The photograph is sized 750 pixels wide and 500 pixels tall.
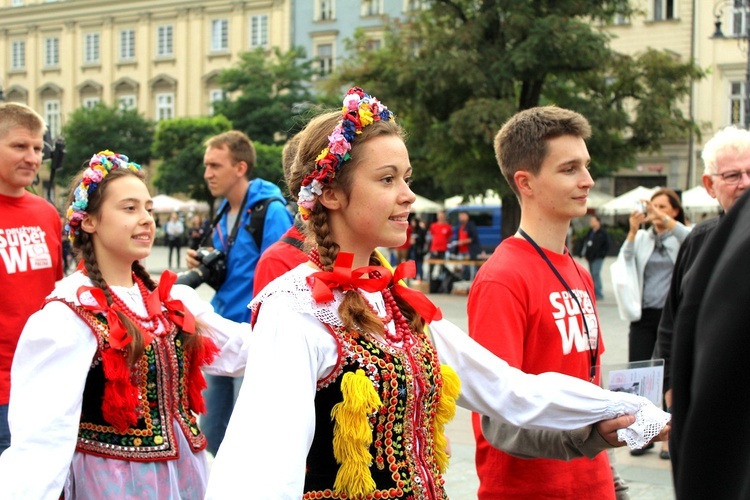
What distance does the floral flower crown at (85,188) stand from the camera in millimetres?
3334

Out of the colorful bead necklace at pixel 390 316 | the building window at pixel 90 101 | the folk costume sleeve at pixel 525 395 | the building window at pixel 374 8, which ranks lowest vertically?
the folk costume sleeve at pixel 525 395

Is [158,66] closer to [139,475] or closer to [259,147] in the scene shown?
[259,147]

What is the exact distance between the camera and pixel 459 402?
2.54 metres

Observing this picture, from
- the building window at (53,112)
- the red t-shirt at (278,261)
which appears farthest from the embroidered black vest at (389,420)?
the building window at (53,112)

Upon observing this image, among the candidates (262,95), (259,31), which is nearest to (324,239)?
(262,95)

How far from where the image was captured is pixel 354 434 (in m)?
2.14

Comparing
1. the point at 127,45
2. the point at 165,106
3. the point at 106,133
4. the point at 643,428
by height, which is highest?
the point at 127,45

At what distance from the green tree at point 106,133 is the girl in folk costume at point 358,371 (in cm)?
4592

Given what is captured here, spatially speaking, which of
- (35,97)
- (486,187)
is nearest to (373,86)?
(486,187)

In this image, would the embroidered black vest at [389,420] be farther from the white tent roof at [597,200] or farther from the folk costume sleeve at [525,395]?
the white tent roof at [597,200]

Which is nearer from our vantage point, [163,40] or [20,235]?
[20,235]

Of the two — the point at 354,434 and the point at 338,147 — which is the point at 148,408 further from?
the point at 338,147

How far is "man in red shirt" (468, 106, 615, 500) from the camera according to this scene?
288cm

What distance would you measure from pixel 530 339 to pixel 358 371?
0.94 m
